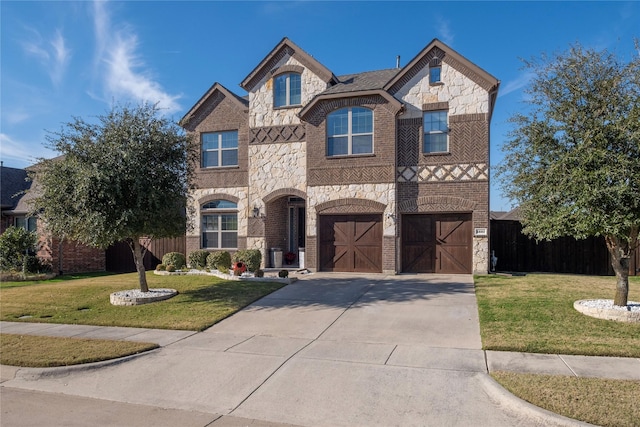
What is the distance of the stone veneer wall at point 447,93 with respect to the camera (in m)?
15.8

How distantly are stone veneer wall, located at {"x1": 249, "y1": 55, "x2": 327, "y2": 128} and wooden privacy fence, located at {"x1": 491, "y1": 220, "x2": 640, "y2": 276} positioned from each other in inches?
368

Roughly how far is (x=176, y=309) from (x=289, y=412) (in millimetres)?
6686

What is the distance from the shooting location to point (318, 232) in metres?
17.2

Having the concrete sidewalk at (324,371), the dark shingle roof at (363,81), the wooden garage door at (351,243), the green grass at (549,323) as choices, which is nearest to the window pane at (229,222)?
the wooden garage door at (351,243)

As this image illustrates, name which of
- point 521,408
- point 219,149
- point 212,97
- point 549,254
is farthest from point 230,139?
point 521,408

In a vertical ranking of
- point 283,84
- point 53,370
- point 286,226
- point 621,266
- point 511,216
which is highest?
point 283,84

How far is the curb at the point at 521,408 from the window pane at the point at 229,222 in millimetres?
14775

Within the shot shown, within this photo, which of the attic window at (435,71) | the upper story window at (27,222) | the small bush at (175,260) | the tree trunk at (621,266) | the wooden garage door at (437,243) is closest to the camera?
the tree trunk at (621,266)

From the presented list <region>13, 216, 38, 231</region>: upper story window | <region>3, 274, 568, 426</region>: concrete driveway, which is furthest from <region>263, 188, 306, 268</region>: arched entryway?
<region>13, 216, 38, 231</region>: upper story window

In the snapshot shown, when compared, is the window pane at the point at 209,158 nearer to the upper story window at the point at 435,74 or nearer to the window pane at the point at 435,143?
the window pane at the point at 435,143

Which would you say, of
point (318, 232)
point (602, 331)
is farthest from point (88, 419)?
point (318, 232)

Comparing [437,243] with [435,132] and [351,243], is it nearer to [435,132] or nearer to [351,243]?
[351,243]

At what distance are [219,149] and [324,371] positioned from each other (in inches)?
589

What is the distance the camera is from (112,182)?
11320 millimetres
